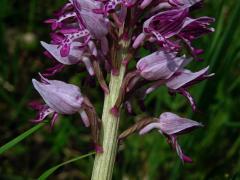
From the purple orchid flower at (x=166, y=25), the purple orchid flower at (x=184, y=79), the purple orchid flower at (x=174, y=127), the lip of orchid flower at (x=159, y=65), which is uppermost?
the purple orchid flower at (x=166, y=25)

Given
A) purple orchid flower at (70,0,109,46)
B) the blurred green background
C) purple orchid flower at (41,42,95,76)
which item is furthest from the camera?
the blurred green background

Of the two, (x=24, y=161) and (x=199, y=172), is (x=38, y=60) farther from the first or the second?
(x=199, y=172)

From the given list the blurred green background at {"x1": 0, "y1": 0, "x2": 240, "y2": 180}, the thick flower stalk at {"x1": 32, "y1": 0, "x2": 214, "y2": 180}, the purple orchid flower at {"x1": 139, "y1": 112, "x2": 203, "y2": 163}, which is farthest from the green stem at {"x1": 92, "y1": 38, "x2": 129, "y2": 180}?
the blurred green background at {"x1": 0, "y1": 0, "x2": 240, "y2": 180}

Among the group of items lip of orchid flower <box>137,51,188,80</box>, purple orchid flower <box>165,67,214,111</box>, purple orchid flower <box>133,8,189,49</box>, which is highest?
purple orchid flower <box>133,8,189,49</box>

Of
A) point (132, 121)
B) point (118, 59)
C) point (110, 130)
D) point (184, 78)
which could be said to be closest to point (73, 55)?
point (118, 59)

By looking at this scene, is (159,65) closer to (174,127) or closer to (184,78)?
(184,78)

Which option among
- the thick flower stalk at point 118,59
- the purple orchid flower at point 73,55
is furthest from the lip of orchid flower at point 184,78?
the purple orchid flower at point 73,55

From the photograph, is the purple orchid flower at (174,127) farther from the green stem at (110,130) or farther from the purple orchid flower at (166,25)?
the purple orchid flower at (166,25)

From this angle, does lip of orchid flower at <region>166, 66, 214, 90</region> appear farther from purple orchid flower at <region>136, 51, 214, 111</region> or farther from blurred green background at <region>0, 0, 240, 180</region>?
blurred green background at <region>0, 0, 240, 180</region>
